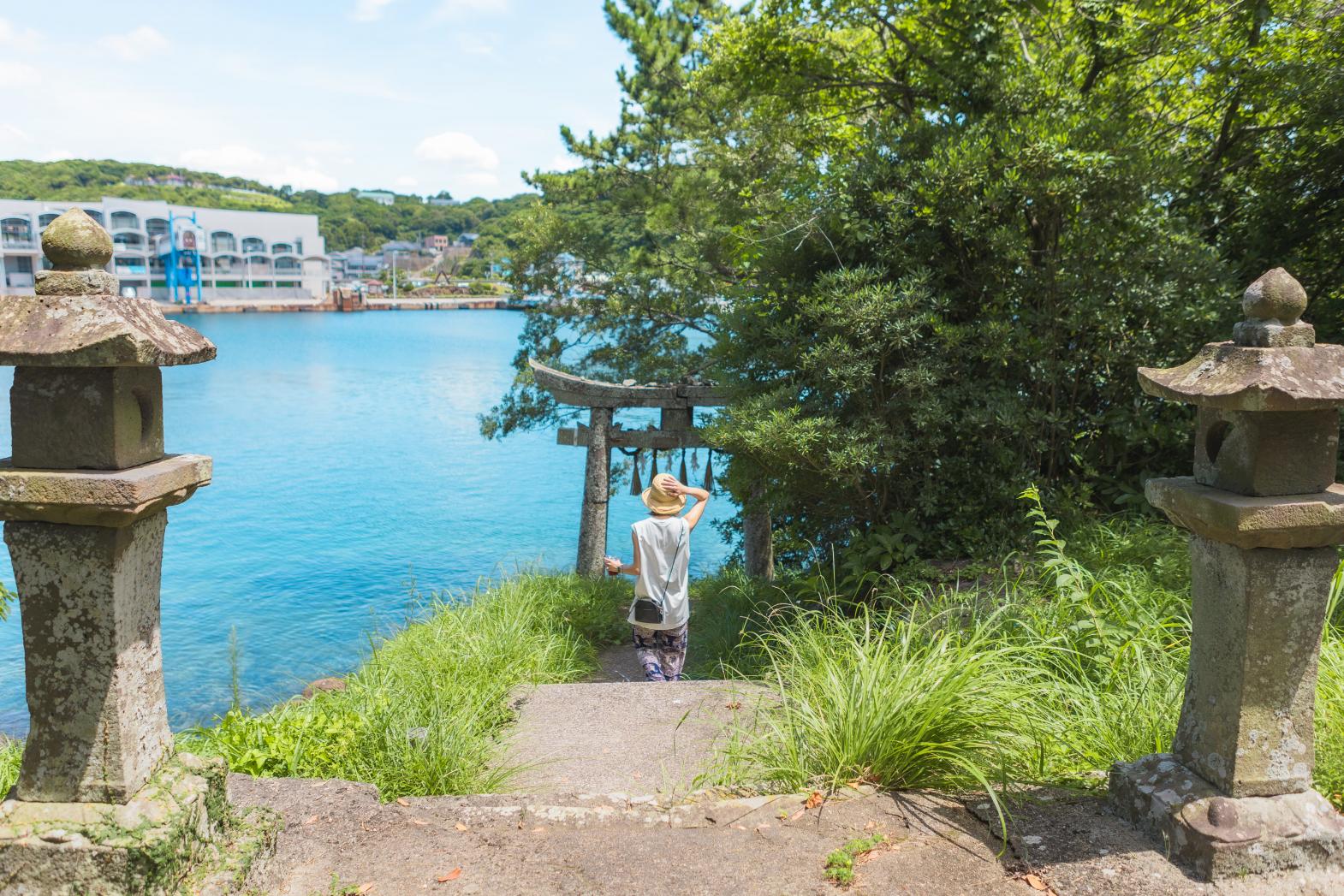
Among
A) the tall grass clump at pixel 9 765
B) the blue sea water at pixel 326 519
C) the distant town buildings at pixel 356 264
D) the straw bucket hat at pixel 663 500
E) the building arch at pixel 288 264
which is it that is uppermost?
the distant town buildings at pixel 356 264

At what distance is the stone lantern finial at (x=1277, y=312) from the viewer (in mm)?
2645

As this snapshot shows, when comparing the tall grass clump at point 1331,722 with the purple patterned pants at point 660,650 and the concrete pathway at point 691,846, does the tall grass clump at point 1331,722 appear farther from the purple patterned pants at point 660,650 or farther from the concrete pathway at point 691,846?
the purple patterned pants at point 660,650

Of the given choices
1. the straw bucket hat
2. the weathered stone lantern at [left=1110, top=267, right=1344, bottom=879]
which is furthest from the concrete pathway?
the straw bucket hat

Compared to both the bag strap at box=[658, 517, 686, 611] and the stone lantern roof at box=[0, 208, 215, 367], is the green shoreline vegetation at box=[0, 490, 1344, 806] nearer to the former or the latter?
the bag strap at box=[658, 517, 686, 611]

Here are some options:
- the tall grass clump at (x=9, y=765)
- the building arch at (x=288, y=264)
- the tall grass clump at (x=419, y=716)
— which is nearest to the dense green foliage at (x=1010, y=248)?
the tall grass clump at (x=419, y=716)

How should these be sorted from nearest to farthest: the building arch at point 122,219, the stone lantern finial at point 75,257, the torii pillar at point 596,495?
1. the stone lantern finial at point 75,257
2. the torii pillar at point 596,495
3. the building arch at point 122,219

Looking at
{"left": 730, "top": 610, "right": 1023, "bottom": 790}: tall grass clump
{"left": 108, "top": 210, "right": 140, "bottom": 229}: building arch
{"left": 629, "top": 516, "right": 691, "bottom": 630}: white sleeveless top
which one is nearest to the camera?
{"left": 730, "top": 610, "right": 1023, "bottom": 790}: tall grass clump

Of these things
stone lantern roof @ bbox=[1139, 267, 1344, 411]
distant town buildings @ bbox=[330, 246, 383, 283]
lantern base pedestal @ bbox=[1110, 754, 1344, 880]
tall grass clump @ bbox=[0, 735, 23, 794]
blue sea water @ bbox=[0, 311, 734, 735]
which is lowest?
blue sea water @ bbox=[0, 311, 734, 735]

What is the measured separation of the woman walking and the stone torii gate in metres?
4.10

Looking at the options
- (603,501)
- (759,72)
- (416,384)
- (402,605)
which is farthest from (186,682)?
(416,384)

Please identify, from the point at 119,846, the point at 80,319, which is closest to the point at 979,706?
the point at 119,846

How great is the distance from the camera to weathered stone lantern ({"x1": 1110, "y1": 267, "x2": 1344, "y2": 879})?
8.50 feet

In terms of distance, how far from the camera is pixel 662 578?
537 cm

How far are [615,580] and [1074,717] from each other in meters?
6.67
